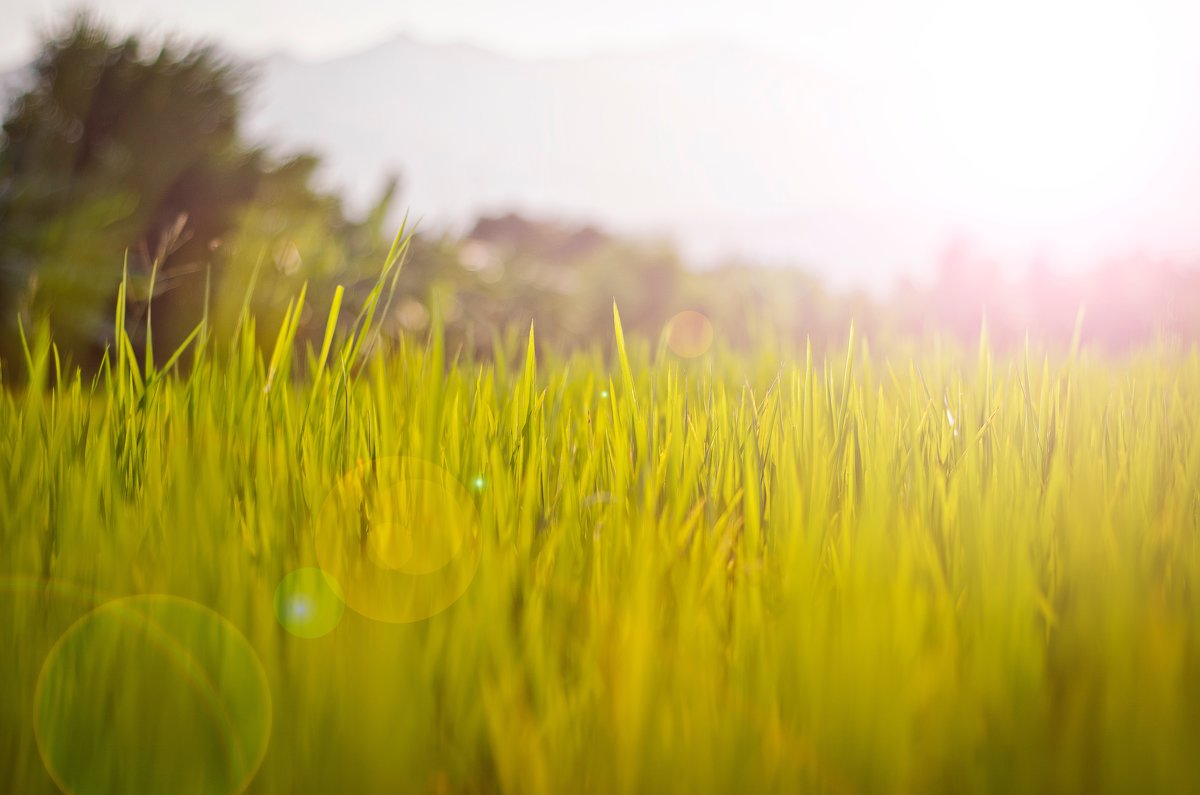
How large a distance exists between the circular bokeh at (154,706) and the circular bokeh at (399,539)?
0.39 feet

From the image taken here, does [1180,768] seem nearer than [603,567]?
Yes

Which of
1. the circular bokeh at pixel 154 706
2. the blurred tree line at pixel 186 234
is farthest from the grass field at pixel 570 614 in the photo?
the blurred tree line at pixel 186 234

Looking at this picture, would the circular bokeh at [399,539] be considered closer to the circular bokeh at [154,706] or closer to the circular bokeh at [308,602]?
the circular bokeh at [308,602]

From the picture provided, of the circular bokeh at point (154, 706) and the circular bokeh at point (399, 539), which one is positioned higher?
the circular bokeh at point (399, 539)

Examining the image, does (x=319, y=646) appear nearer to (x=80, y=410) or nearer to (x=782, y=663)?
(x=782, y=663)

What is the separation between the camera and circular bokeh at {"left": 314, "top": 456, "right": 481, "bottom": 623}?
2.66ft

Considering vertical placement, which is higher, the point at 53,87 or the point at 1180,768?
the point at 53,87

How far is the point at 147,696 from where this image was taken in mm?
717

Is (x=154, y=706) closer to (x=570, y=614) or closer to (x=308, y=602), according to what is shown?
(x=308, y=602)

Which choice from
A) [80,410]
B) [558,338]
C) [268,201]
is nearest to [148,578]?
[80,410]

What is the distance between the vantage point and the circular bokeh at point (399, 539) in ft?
2.66

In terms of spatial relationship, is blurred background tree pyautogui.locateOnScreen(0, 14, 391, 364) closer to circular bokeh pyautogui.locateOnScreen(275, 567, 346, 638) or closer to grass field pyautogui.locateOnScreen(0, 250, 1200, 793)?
grass field pyautogui.locateOnScreen(0, 250, 1200, 793)

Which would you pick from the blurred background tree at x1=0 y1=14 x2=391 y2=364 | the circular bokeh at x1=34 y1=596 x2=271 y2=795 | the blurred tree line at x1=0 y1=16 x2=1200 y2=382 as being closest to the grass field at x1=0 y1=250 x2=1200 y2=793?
the circular bokeh at x1=34 y1=596 x2=271 y2=795

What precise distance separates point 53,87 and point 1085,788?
4.76 m
